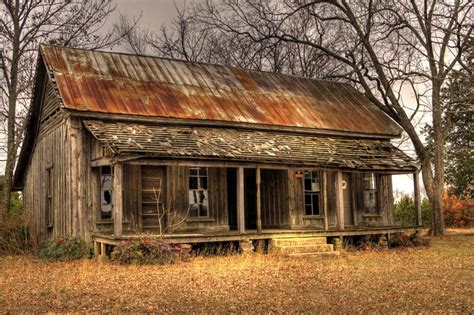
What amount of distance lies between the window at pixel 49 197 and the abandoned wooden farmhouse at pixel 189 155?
3.1 inches

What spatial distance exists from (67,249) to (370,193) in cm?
1191

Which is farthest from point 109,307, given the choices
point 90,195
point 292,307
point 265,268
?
point 90,195

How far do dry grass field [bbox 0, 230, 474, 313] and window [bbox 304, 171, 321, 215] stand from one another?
4.64m

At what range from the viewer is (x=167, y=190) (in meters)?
17.7

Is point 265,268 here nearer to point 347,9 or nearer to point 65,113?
point 65,113

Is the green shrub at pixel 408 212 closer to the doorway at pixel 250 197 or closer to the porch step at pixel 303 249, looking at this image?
the doorway at pixel 250 197

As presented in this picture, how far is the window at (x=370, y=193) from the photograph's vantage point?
22.5m

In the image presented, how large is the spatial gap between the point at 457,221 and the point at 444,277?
19.7 m

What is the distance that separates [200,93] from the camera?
20.1 meters

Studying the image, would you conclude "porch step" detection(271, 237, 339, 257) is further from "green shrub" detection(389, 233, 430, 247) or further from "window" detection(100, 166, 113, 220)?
"window" detection(100, 166, 113, 220)

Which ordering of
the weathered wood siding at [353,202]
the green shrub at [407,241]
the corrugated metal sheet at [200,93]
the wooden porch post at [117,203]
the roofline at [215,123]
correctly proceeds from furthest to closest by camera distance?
1. the weathered wood siding at [353,202]
2. the green shrub at [407,241]
3. the corrugated metal sheet at [200,93]
4. the roofline at [215,123]
5. the wooden porch post at [117,203]

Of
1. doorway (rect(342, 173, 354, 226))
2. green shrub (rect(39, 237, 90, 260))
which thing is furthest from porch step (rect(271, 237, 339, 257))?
green shrub (rect(39, 237, 90, 260))

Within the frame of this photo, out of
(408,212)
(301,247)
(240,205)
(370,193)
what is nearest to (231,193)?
(240,205)

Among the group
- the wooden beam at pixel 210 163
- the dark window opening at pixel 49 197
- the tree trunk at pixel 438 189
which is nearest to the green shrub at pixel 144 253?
the wooden beam at pixel 210 163
